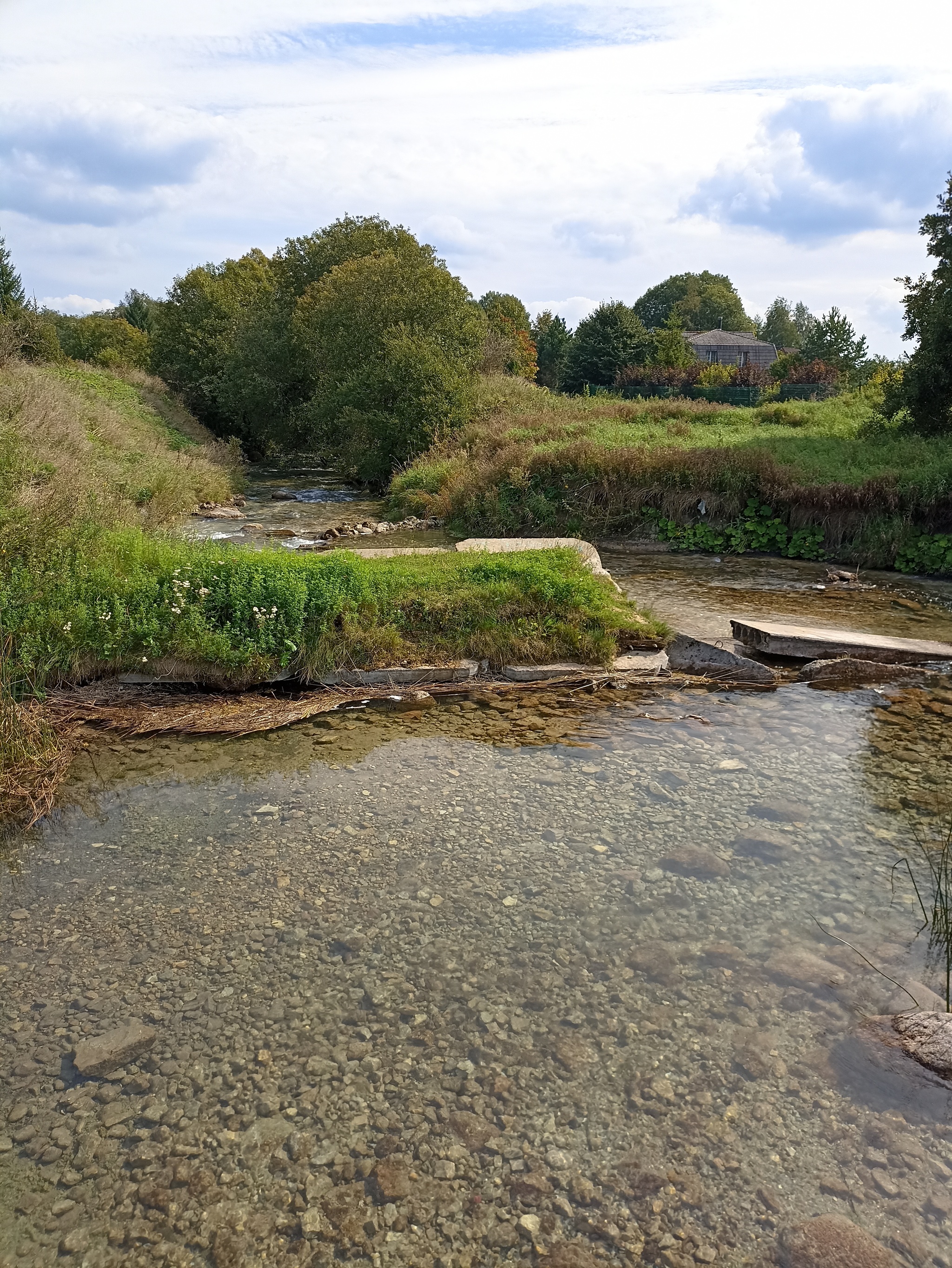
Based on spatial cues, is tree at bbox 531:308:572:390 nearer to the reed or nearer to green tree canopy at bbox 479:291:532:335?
green tree canopy at bbox 479:291:532:335

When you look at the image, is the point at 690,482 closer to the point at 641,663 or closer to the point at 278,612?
the point at 641,663

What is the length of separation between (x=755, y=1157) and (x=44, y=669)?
649cm

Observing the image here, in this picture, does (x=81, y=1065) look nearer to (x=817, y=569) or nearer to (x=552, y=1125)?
(x=552, y=1125)

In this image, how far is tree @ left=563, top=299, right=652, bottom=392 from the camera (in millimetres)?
54156

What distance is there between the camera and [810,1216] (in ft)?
9.96

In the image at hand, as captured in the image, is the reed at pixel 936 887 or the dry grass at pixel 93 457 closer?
the reed at pixel 936 887

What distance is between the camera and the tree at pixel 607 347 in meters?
54.2

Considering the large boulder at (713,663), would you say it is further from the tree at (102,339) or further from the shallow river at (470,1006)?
the tree at (102,339)

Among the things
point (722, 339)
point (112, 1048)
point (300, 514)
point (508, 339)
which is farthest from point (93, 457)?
point (722, 339)

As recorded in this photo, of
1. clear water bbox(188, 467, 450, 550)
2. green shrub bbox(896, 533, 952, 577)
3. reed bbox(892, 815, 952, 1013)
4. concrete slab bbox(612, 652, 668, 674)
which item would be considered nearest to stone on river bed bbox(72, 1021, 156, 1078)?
reed bbox(892, 815, 952, 1013)

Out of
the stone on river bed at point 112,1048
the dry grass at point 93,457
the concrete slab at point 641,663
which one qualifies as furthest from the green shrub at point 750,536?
the stone on river bed at point 112,1048

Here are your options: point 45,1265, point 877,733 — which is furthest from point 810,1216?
point 877,733

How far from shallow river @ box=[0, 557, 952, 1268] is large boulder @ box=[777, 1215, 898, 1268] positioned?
5 cm

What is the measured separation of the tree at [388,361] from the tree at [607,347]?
87.2ft
